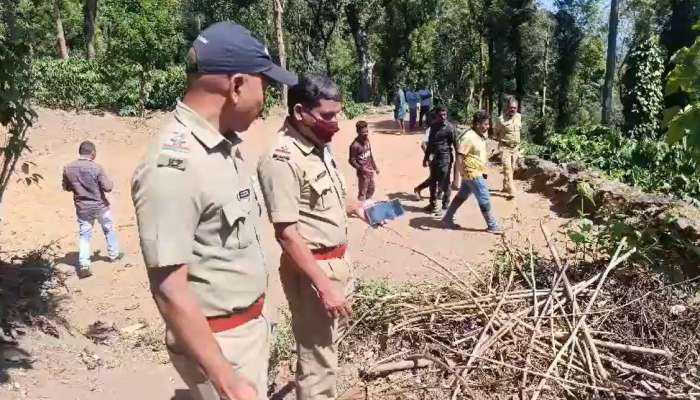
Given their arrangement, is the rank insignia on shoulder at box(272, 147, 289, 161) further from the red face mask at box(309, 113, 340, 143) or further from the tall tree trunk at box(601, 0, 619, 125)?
the tall tree trunk at box(601, 0, 619, 125)

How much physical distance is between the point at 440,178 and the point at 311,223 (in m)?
5.98

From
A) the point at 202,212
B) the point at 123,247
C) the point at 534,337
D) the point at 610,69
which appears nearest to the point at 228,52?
the point at 202,212

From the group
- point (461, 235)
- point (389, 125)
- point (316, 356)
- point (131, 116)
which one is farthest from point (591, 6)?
point (316, 356)

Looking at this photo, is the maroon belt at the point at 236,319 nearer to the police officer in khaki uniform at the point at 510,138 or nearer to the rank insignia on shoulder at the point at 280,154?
the rank insignia on shoulder at the point at 280,154

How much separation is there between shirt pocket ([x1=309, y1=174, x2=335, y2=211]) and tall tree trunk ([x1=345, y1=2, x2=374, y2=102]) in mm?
28589

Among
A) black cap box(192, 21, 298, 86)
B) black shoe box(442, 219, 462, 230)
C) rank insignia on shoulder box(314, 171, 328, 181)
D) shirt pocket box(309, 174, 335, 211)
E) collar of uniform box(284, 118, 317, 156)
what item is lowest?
black shoe box(442, 219, 462, 230)

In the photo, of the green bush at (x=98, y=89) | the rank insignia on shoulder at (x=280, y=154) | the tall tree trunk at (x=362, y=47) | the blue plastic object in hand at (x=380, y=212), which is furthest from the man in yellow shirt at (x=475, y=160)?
the tall tree trunk at (x=362, y=47)

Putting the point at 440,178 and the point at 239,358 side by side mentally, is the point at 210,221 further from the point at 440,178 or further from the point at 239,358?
the point at 440,178

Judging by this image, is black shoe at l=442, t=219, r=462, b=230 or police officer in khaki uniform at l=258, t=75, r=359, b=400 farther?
black shoe at l=442, t=219, r=462, b=230

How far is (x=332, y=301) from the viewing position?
2.88m

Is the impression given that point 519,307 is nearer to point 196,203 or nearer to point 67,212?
point 196,203

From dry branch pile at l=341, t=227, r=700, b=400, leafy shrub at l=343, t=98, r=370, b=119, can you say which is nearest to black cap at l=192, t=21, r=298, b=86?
dry branch pile at l=341, t=227, r=700, b=400

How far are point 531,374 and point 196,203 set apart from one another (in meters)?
2.47

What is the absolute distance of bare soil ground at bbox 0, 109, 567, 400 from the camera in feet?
14.0
